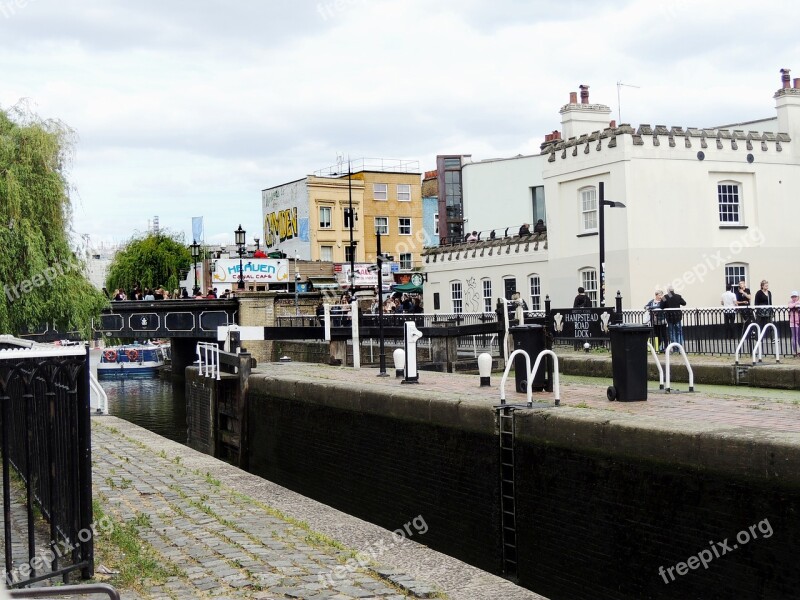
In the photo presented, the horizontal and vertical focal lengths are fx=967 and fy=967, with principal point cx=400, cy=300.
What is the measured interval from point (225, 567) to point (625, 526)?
12.6 ft

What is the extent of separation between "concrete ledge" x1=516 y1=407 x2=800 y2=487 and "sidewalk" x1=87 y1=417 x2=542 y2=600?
227cm

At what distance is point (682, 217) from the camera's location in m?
31.2

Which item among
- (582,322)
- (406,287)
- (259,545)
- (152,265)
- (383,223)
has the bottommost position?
(259,545)

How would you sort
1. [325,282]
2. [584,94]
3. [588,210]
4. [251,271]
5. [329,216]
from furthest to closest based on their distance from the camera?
[329,216] → [325,282] → [251,271] → [584,94] → [588,210]

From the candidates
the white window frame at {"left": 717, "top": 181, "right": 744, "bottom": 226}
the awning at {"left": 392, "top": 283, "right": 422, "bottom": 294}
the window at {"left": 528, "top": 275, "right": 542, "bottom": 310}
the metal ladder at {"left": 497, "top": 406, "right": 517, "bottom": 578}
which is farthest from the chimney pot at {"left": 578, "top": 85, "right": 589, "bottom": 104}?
the metal ladder at {"left": 497, "top": 406, "right": 517, "bottom": 578}

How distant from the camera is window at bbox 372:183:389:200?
220 feet

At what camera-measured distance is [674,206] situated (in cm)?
3103

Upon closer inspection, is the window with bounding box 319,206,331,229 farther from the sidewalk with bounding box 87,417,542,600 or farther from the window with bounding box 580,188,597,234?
the sidewalk with bounding box 87,417,542,600

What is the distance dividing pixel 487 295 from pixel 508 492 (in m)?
29.1

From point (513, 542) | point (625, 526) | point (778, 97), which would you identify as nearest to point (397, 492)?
point (513, 542)

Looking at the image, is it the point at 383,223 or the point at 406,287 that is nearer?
the point at 406,287

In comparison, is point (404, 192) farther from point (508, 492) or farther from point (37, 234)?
point (508, 492)

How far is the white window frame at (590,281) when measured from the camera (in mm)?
32500

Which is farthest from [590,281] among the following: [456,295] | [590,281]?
[456,295]
